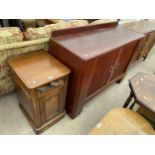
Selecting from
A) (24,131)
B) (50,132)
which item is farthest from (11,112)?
(50,132)

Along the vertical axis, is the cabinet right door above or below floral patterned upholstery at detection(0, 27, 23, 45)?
below

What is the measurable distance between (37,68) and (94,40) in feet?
2.12

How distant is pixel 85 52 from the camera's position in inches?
45.9

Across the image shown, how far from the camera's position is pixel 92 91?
161 centimetres

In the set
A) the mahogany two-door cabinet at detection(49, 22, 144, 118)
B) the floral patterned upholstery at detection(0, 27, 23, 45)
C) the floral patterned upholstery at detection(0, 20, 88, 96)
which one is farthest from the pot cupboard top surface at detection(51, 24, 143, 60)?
the floral patterned upholstery at detection(0, 27, 23, 45)

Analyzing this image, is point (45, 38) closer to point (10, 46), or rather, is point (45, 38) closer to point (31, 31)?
point (31, 31)

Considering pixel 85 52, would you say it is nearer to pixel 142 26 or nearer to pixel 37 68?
pixel 37 68

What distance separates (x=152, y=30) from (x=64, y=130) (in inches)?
75.1

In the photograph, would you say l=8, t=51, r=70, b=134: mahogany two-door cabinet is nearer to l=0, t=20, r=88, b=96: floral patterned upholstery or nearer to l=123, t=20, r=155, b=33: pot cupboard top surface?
l=0, t=20, r=88, b=96: floral patterned upholstery

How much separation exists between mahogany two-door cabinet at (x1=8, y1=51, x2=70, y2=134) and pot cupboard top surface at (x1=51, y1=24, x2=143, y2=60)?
18 cm

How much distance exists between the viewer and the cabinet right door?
5.11 ft

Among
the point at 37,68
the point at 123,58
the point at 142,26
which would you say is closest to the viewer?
the point at 37,68

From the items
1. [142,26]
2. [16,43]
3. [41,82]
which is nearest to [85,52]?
[41,82]
